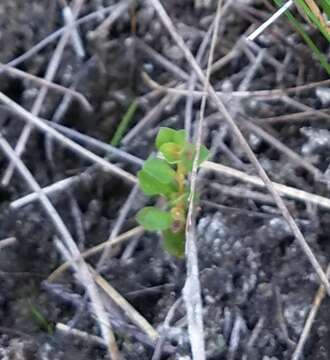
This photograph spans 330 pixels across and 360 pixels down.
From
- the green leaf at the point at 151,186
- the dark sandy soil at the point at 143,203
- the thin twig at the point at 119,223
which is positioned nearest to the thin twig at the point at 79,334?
the dark sandy soil at the point at 143,203

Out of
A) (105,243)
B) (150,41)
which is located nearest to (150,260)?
(105,243)

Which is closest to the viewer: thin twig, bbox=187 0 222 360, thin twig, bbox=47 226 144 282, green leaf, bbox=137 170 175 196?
thin twig, bbox=187 0 222 360

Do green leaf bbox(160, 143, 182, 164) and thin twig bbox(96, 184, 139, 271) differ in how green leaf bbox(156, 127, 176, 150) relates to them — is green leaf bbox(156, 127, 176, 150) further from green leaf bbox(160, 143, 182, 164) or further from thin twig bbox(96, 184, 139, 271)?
thin twig bbox(96, 184, 139, 271)

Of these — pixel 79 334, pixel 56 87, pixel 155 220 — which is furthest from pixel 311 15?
pixel 79 334

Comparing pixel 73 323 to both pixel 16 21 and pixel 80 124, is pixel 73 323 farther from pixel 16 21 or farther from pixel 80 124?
pixel 16 21

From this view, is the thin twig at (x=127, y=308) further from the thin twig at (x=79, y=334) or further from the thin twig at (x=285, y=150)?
the thin twig at (x=285, y=150)

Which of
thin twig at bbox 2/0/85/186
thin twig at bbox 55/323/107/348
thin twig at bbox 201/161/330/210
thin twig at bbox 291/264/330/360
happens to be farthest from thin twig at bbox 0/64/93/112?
thin twig at bbox 291/264/330/360

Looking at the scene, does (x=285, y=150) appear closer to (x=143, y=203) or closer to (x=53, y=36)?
(x=143, y=203)
